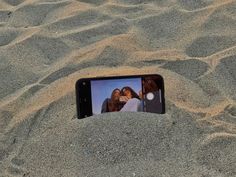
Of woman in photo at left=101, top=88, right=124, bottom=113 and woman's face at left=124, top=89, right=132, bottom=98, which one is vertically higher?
woman's face at left=124, top=89, right=132, bottom=98

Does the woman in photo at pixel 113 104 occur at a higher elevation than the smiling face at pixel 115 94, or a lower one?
lower

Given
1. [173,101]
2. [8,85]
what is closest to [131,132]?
[173,101]

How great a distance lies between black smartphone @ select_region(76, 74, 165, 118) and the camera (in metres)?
2.07

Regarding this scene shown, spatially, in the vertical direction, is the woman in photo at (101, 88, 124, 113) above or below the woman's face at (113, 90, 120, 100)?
below

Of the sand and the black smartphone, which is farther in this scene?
the black smartphone

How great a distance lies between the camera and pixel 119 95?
207 centimetres

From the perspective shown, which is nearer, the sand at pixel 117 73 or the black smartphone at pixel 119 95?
the sand at pixel 117 73

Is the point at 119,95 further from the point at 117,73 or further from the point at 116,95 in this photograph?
the point at 117,73

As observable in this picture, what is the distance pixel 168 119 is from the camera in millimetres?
2066

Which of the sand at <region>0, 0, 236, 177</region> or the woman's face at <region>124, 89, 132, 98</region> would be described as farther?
the woman's face at <region>124, 89, 132, 98</region>

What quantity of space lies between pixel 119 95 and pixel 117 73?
0.29 metres

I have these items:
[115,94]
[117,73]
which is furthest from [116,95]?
[117,73]

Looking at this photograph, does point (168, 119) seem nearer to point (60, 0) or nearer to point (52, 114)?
point (52, 114)

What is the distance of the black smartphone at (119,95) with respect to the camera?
2072mm
